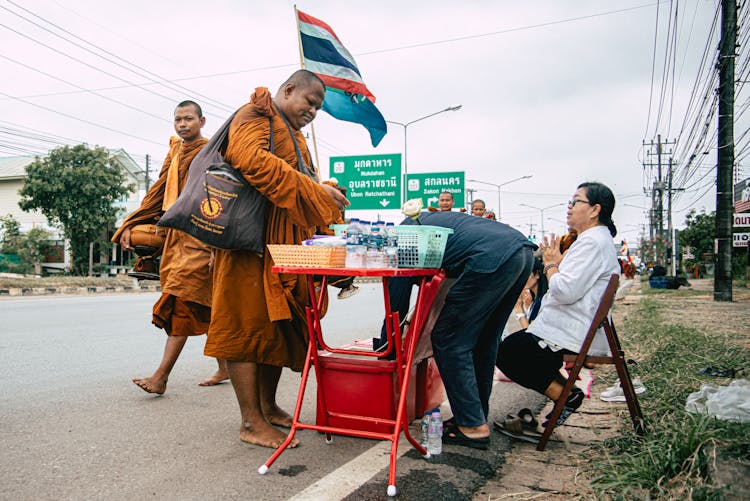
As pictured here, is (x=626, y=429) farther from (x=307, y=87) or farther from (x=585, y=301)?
(x=307, y=87)

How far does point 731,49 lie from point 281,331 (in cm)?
1537

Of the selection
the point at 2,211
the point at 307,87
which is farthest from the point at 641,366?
the point at 2,211

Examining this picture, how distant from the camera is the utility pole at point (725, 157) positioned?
14758 millimetres

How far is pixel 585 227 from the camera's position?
3590mm

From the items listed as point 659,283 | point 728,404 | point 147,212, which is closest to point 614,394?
point 728,404

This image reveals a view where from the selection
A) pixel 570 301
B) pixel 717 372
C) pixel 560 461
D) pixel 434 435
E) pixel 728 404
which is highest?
pixel 570 301

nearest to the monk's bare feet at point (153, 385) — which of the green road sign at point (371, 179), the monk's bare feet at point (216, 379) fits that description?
the monk's bare feet at point (216, 379)

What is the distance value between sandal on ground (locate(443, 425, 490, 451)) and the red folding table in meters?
0.26

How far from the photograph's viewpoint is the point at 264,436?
11.0ft

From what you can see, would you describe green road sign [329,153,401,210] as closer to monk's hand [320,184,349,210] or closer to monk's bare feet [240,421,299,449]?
monk's hand [320,184,349,210]

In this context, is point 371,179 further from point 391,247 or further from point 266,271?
point 391,247

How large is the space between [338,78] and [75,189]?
80.9 feet

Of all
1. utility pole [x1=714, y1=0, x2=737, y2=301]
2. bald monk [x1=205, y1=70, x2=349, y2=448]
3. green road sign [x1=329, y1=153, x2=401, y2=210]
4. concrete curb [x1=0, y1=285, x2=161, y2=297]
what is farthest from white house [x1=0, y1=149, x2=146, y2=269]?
bald monk [x1=205, y1=70, x2=349, y2=448]

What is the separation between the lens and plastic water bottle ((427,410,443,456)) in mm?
3268
